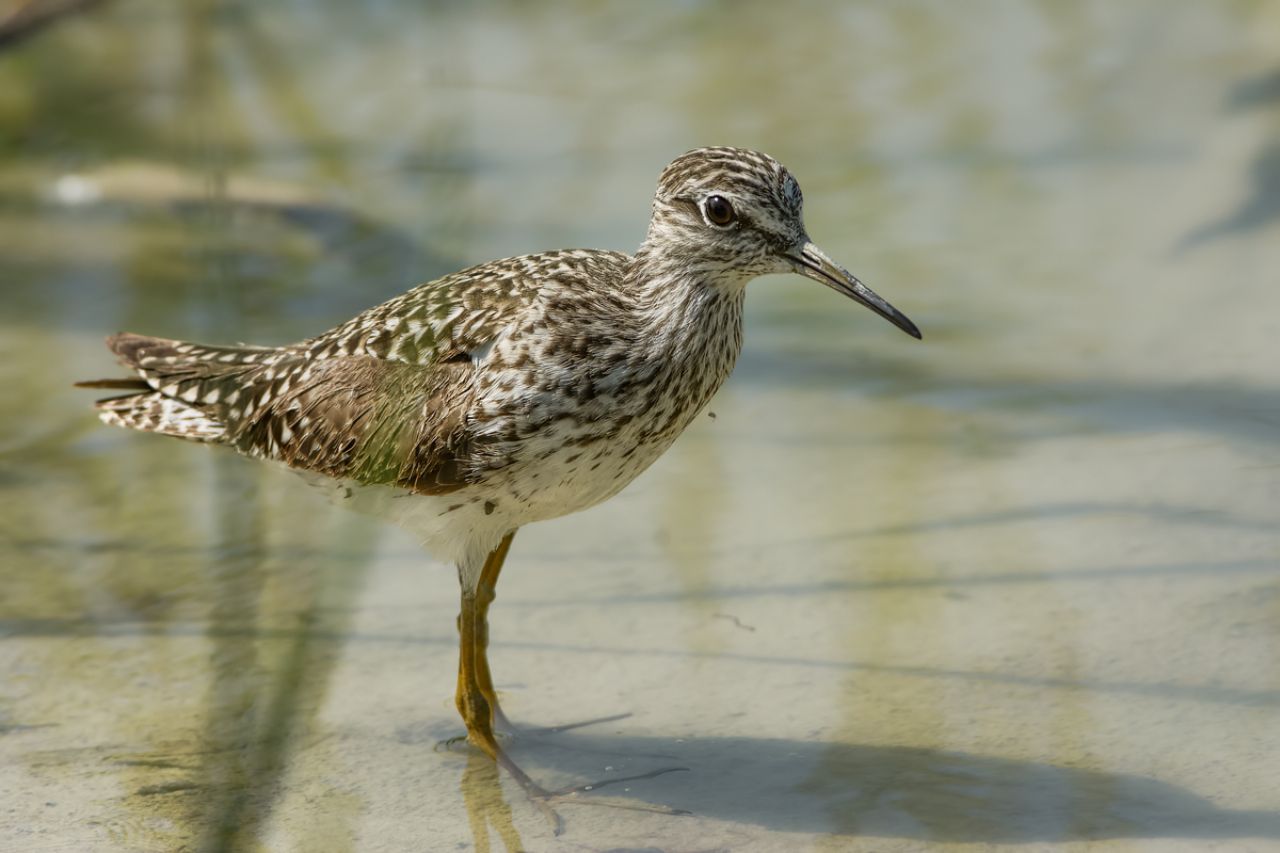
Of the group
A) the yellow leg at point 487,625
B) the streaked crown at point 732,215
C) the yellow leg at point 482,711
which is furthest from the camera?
the yellow leg at point 487,625

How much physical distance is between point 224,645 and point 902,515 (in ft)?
8.30

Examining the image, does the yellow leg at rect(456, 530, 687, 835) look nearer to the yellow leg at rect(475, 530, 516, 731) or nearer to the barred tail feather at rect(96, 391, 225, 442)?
the yellow leg at rect(475, 530, 516, 731)

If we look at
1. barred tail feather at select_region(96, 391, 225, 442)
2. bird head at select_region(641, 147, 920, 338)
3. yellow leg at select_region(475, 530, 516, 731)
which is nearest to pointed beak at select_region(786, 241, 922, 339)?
bird head at select_region(641, 147, 920, 338)

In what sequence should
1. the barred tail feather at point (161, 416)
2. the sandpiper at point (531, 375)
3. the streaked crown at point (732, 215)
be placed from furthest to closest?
the barred tail feather at point (161, 416), the streaked crown at point (732, 215), the sandpiper at point (531, 375)

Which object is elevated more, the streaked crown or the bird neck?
the streaked crown

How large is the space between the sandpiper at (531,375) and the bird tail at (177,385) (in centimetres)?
20

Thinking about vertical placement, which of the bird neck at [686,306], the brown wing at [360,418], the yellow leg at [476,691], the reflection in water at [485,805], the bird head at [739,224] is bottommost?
the reflection in water at [485,805]

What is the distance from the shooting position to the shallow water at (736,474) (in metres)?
4.91

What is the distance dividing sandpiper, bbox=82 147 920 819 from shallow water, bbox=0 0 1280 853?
33cm

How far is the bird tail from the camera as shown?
Answer: 18.2 feet

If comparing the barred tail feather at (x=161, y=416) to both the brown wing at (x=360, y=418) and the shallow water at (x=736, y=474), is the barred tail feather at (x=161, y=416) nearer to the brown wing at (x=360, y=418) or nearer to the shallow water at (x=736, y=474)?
the brown wing at (x=360, y=418)

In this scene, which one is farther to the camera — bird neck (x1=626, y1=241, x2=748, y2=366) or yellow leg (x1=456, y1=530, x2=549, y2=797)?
yellow leg (x1=456, y1=530, x2=549, y2=797)

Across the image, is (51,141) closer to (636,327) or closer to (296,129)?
(296,129)

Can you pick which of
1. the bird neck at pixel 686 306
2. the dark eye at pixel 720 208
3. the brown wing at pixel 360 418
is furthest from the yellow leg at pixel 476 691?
the dark eye at pixel 720 208
